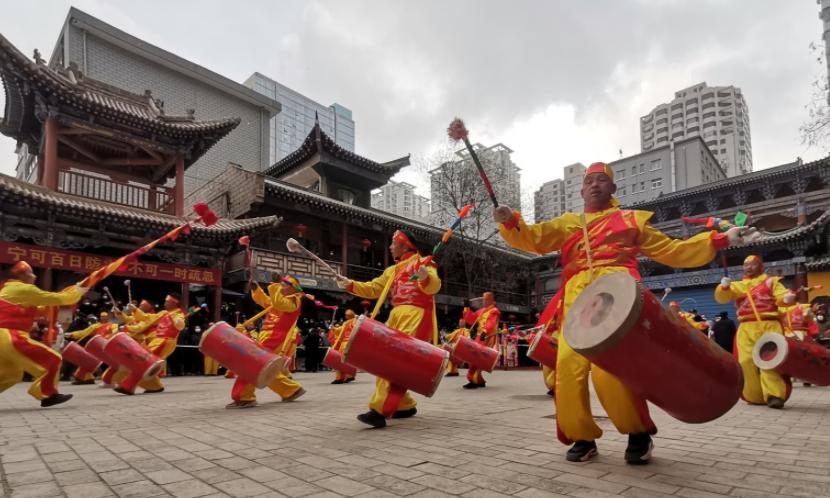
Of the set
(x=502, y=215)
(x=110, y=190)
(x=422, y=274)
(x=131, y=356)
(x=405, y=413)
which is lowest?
(x=405, y=413)

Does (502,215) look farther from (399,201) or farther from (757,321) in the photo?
(399,201)

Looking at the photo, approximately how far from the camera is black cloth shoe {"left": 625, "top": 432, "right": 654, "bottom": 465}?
291 cm

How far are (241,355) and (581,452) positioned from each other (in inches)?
148

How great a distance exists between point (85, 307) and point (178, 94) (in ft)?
59.0

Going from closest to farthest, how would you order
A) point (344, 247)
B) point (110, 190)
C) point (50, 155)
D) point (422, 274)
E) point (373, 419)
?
1. point (373, 419)
2. point (422, 274)
3. point (50, 155)
4. point (110, 190)
5. point (344, 247)

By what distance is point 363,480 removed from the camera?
264cm

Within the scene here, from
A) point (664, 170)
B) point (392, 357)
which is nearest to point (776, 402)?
point (392, 357)

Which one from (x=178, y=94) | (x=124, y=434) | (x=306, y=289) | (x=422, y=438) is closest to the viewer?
(x=422, y=438)

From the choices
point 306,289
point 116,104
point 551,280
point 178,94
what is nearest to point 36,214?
point 116,104

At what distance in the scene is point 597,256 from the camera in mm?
3350

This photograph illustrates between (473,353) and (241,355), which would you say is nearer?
(241,355)

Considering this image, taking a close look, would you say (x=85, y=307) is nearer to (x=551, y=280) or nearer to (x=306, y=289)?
(x=306, y=289)

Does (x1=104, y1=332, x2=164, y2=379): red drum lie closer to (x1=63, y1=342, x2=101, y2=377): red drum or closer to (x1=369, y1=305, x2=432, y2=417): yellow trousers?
(x1=63, y1=342, x2=101, y2=377): red drum

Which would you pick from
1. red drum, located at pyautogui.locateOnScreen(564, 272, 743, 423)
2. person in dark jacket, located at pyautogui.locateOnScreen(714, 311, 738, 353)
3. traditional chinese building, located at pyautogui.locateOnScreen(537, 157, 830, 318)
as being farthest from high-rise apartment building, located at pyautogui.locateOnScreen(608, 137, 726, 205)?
red drum, located at pyautogui.locateOnScreen(564, 272, 743, 423)
